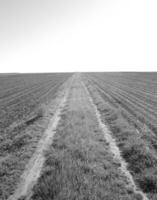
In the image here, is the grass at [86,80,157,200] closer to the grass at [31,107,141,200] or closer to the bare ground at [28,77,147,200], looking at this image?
the bare ground at [28,77,147,200]

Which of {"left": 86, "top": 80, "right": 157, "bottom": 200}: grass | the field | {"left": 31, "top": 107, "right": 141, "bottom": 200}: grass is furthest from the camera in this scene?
{"left": 86, "top": 80, "right": 157, "bottom": 200}: grass

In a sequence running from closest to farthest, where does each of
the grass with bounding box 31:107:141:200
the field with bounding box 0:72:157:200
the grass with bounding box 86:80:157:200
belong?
the grass with bounding box 31:107:141:200 < the field with bounding box 0:72:157:200 < the grass with bounding box 86:80:157:200

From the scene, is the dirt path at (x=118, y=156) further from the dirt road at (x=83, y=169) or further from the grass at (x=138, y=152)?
the grass at (x=138, y=152)

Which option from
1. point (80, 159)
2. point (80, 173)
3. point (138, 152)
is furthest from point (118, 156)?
point (80, 173)

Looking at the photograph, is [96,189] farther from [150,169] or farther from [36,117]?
[36,117]

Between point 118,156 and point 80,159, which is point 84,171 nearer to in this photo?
point 80,159

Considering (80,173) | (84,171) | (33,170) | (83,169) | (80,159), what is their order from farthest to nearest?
(80,159), (33,170), (83,169), (84,171), (80,173)

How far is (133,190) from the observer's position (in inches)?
203

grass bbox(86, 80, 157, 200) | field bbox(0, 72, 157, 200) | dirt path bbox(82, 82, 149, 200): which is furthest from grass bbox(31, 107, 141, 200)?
grass bbox(86, 80, 157, 200)

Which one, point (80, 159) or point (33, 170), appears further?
point (80, 159)

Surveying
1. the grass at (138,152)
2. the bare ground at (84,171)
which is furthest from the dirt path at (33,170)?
A: the grass at (138,152)

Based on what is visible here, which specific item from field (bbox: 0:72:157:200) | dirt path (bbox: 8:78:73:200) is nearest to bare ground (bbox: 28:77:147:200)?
field (bbox: 0:72:157:200)

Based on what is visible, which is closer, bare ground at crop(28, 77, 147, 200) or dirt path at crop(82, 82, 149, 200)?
bare ground at crop(28, 77, 147, 200)

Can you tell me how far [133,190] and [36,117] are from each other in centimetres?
1022
